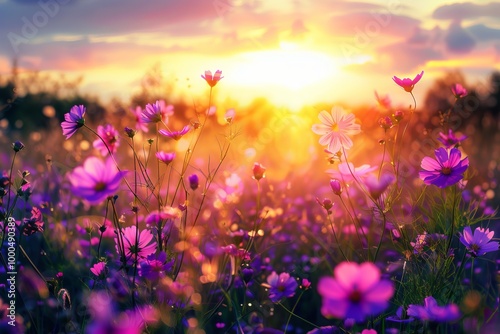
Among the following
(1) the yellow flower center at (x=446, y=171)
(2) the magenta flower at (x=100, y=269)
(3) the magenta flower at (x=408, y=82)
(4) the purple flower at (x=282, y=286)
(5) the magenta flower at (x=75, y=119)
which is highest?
(3) the magenta flower at (x=408, y=82)

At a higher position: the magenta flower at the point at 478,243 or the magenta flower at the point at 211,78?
the magenta flower at the point at 211,78

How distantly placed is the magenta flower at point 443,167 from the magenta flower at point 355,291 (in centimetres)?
63

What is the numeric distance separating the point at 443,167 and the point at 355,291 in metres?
0.70

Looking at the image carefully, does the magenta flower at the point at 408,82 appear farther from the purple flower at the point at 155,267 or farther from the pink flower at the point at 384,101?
the purple flower at the point at 155,267

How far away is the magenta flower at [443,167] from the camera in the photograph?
153cm

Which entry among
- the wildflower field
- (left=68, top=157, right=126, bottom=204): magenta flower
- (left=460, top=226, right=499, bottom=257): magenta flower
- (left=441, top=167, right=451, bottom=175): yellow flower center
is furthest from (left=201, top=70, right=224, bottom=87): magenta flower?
(left=460, top=226, right=499, bottom=257): magenta flower

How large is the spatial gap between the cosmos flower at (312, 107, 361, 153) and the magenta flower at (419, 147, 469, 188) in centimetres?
28

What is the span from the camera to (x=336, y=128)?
1833 mm

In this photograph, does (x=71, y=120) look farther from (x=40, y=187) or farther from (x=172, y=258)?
(x=40, y=187)

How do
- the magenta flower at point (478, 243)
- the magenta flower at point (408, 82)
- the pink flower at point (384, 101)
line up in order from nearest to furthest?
the magenta flower at point (478, 243)
the magenta flower at point (408, 82)
the pink flower at point (384, 101)

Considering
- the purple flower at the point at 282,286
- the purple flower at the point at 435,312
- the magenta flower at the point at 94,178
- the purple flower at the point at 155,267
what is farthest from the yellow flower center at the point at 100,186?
the purple flower at the point at 435,312

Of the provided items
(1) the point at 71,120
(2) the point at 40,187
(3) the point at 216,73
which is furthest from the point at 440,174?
(2) the point at 40,187

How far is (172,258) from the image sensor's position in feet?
5.57

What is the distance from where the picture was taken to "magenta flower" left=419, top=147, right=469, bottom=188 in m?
1.53
